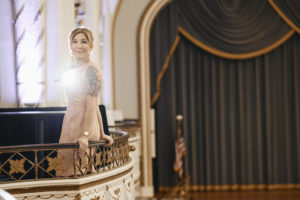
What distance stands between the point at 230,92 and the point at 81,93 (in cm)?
905

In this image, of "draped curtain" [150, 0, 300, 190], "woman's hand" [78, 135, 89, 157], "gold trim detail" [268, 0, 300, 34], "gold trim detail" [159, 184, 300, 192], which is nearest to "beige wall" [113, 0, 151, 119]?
"draped curtain" [150, 0, 300, 190]

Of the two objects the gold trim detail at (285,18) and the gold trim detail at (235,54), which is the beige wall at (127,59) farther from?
Answer: the gold trim detail at (285,18)

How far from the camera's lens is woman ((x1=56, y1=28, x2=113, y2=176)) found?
188 inches

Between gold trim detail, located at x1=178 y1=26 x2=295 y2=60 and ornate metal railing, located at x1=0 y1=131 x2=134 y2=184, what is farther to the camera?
gold trim detail, located at x1=178 y1=26 x2=295 y2=60

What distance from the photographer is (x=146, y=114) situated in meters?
12.2

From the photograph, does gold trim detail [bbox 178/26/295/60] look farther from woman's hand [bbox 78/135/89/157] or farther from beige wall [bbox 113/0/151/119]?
woman's hand [bbox 78/135/89/157]

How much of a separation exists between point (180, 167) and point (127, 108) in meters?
2.05

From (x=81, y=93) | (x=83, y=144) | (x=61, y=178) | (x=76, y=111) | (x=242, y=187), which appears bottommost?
(x=242, y=187)

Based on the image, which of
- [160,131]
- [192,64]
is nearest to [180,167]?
[160,131]

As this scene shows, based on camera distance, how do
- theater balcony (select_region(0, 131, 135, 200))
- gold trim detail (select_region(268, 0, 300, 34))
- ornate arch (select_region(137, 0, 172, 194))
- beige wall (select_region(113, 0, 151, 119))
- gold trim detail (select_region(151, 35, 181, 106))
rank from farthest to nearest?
1. gold trim detail (select_region(268, 0, 300, 34))
2. gold trim detail (select_region(151, 35, 181, 106))
3. beige wall (select_region(113, 0, 151, 119))
4. ornate arch (select_region(137, 0, 172, 194))
5. theater balcony (select_region(0, 131, 135, 200))

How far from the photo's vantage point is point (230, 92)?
43.8 feet

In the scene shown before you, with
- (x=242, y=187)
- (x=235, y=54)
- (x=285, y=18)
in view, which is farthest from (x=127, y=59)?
(x=242, y=187)

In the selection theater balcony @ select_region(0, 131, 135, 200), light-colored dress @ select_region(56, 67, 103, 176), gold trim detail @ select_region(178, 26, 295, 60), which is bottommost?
theater balcony @ select_region(0, 131, 135, 200)

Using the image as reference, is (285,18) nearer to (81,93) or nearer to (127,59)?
(127,59)
